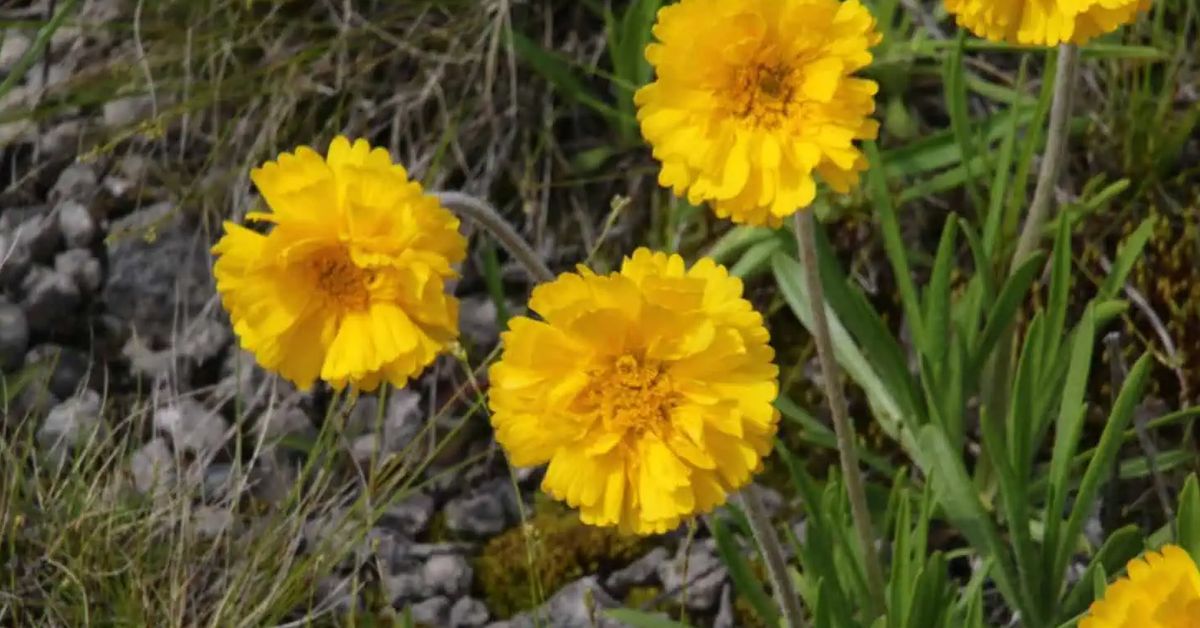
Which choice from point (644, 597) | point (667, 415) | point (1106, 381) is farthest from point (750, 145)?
point (1106, 381)

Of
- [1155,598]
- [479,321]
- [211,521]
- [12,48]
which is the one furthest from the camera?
[12,48]

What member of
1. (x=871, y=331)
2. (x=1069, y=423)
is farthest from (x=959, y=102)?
(x=1069, y=423)

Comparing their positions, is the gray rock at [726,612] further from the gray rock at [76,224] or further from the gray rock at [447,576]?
the gray rock at [76,224]

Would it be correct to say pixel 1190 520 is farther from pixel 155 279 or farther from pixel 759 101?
pixel 155 279

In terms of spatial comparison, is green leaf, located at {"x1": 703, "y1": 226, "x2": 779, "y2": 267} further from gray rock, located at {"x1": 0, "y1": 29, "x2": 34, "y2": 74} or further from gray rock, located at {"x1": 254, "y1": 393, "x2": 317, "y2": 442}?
gray rock, located at {"x1": 0, "y1": 29, "x2": 34, "y2": 74}

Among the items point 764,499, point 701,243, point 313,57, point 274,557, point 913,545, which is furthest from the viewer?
point 313,57

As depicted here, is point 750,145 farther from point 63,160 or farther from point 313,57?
point 63,160
